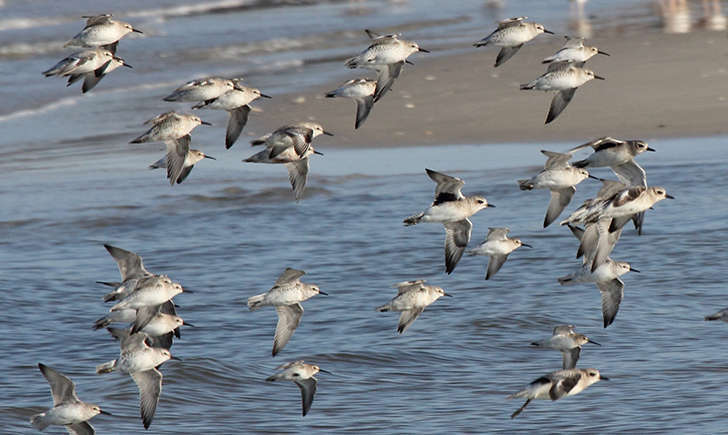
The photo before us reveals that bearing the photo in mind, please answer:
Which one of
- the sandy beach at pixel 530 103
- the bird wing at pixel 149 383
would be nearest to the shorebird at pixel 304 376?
the bird wing at pixel 149 383

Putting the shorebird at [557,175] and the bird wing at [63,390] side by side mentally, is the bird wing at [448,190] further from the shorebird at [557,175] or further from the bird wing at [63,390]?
the bird wing at [63,390]

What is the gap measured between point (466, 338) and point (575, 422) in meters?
2.23

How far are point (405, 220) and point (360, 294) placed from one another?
4.14 m

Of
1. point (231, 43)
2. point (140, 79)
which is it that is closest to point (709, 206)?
point (140, 79)

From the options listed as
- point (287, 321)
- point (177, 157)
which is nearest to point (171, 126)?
point (177, 157)

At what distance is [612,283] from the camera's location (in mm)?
11117

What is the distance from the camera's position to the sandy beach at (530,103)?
21.4 m

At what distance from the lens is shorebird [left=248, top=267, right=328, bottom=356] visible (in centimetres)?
1030

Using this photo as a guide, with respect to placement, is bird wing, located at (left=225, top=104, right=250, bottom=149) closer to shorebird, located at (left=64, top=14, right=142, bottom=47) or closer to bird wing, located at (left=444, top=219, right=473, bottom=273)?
shorebird, located at (left=64, top=14, right=142, bottom=47)

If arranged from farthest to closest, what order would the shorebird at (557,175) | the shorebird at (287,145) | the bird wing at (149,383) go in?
the shorebird at (557,175) → the shorebird at (287,145) → the bird wing at (149,383)

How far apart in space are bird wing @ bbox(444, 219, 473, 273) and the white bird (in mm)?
2215

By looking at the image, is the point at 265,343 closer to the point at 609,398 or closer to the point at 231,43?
the point at 609,398

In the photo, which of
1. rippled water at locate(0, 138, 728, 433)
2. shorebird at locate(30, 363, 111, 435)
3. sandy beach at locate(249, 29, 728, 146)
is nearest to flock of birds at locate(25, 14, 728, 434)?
shorebird at locate(30, 363, 111, 435)

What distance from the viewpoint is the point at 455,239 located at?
11070mm
